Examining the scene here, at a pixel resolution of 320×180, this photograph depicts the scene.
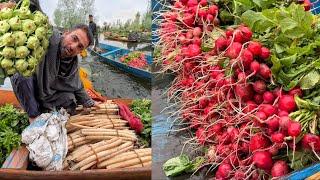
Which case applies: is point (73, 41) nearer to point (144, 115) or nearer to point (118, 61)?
point (144, 115)

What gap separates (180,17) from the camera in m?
2.36

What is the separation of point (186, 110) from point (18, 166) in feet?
5.01

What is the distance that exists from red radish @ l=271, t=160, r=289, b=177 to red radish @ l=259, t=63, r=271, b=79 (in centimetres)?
32

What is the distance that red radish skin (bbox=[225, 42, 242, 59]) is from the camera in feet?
5.50

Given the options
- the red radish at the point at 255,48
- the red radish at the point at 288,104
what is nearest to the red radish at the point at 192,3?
the red radish at the point at 255,48

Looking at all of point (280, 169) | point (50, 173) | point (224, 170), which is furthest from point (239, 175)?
point (50, 173)

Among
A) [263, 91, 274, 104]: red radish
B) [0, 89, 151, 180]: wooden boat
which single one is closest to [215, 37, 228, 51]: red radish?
[263, 91, 274, 104]: red radish

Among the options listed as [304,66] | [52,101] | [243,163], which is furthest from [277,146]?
[52,101]

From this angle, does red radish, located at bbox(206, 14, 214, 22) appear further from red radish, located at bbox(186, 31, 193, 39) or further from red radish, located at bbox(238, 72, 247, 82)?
red radish, located at bbox(238, 72, 247, 82)

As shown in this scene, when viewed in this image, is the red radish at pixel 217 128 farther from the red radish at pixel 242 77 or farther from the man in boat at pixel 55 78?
the man in boat at pixel 55 78

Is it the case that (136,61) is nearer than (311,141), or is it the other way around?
(311,141)

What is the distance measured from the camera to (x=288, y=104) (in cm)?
152

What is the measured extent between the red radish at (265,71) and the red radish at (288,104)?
13 cm

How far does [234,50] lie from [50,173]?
1803 millimetres
